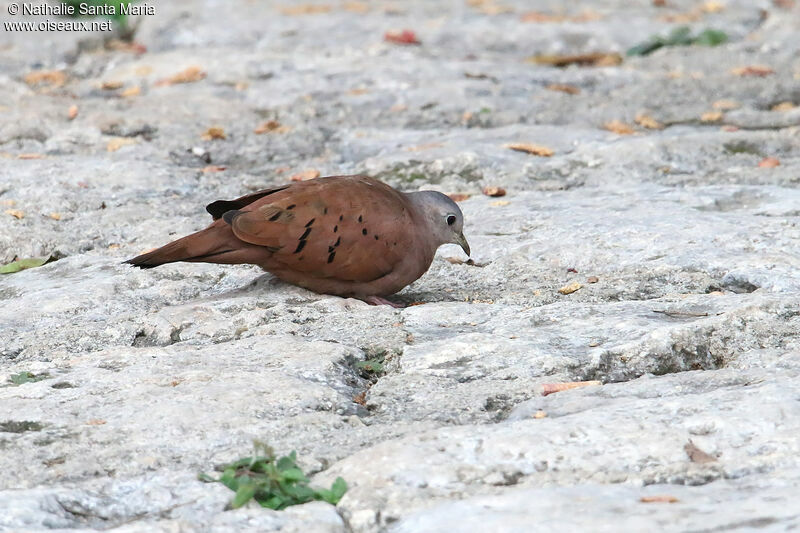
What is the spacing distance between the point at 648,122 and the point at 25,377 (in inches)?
177

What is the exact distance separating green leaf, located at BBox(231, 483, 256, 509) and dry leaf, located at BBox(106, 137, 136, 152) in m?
4.15

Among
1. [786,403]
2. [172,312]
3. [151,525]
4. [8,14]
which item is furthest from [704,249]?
[8,14]

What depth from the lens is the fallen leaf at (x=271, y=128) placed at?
6.86m

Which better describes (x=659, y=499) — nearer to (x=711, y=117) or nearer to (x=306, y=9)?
(x=711, y=117)

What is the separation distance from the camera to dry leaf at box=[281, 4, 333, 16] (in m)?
9.53

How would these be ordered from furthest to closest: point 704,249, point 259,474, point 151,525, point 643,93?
point 643,93 → point 704,249 → point 259,474 → point 151,525

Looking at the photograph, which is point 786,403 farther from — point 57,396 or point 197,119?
point 197,119

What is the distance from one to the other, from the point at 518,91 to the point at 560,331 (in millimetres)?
4084

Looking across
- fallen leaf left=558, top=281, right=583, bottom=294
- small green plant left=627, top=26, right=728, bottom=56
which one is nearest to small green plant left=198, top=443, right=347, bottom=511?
fallen leaf left=558, top=281, right=583, bottom=294

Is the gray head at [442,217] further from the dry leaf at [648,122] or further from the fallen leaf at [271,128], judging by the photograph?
the dry leaf at [648,122]

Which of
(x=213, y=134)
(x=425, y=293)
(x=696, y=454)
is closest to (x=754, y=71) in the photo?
(x=213, y=134)

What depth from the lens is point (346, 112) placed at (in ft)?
23.7

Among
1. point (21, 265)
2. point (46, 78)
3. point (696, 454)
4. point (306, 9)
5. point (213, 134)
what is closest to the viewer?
point (696, 454)

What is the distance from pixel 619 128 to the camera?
6742mm
